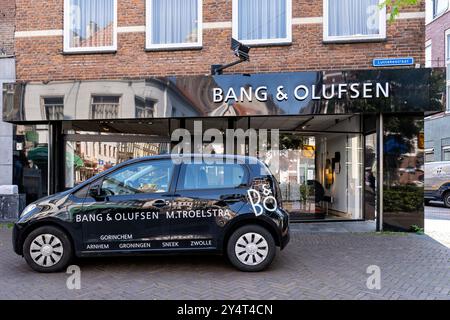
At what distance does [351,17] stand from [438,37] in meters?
17.5

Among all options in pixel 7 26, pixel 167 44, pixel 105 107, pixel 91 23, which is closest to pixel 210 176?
pixel 105 107

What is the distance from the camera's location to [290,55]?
908cm

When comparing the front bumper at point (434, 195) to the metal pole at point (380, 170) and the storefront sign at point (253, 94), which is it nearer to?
the metal pole at point (380, 170)

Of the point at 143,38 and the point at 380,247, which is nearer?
the point at 380,247

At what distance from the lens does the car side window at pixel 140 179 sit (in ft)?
18.4

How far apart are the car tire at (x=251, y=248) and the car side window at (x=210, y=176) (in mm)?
718

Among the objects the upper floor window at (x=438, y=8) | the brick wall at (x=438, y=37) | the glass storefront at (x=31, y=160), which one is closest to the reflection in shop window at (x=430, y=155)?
the brick wall at (x=438, y=37)

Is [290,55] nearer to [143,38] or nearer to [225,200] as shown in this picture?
[143,38]

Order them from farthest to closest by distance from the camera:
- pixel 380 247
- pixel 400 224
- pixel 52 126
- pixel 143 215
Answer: pixel 52 126, pixel 400 224, pixel 380 247, pixel 143 215

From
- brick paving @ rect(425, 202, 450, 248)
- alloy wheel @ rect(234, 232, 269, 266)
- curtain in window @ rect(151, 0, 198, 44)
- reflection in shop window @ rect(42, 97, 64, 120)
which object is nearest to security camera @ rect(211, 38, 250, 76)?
curtain in window @ rect(151, 0, 198, 44)

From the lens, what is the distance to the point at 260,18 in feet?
30.8
